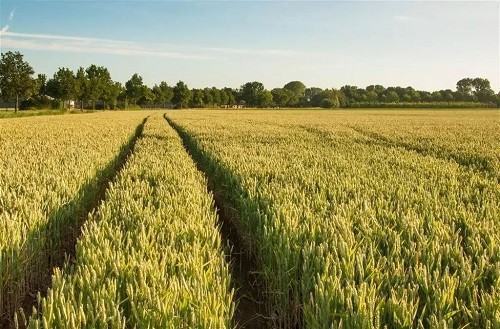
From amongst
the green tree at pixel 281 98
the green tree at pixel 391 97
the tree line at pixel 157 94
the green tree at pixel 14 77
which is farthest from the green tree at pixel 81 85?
the green tree at pixel 391 97

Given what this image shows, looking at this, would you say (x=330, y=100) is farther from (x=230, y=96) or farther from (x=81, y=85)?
(x=81, y=85)

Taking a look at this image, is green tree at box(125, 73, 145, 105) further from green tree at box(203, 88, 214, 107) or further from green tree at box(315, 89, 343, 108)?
green tree at box(315, 89, 343, 108)

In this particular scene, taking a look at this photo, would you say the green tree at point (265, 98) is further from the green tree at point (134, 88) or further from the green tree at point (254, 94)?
the green tree at point (134, 88)

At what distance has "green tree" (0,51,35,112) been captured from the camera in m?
56.8

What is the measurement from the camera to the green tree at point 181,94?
113125 millimetres

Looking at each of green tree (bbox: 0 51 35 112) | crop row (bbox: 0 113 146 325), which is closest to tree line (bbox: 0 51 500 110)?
green tree (bbox: 0 51 35 112)

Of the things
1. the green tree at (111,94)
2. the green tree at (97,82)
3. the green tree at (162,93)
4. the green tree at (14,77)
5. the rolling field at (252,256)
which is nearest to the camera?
the rolling field at (252,256)

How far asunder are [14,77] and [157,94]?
54.3 metres

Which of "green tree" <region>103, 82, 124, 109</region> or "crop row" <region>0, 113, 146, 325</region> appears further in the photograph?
"green tree" <region>103, 82, 124, 109</region>

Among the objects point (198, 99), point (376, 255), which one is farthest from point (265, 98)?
point (376, 255)

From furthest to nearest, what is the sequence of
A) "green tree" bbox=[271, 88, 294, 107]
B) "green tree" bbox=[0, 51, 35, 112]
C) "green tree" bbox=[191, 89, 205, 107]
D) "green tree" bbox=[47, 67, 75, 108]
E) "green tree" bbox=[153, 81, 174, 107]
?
"green tree" bbox=[271, 88, 294, 107]
"green tree" bbox=[191, 89, 205, 107]
"green tree" bbox=[153, 81, 174, 107]
"green tree" bbox=[47, 67, 75, 108]
"green tree" bbox=[0, 51, 35, 112]

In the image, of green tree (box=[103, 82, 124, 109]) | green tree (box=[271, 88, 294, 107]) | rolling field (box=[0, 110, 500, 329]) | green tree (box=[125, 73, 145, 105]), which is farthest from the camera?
green tree (box=[271, 88, 294, 107])

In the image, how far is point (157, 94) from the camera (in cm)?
11031

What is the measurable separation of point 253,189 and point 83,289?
349 centimetres
